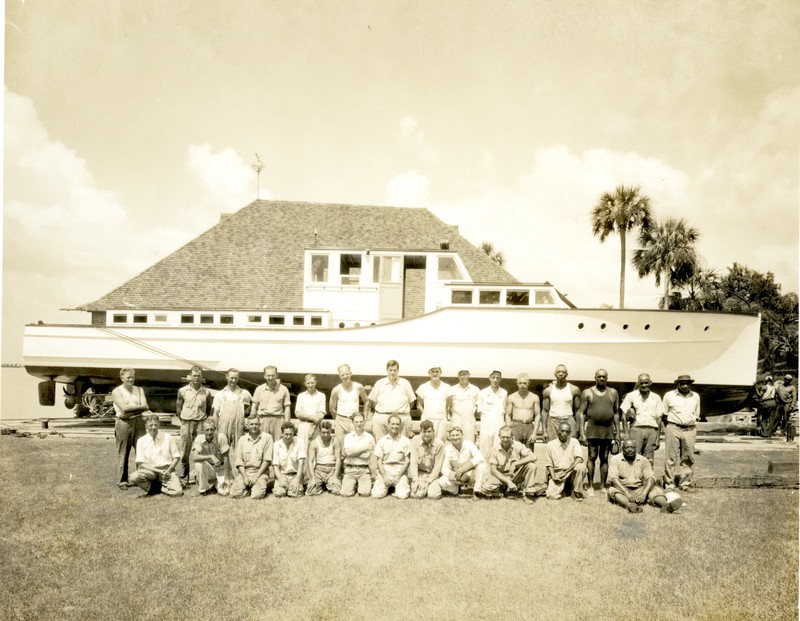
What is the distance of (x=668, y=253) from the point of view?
25.7ft

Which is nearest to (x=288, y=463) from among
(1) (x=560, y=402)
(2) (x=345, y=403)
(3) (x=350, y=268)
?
(2) (x=345, y=403)

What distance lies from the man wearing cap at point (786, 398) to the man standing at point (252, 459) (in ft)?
26.4

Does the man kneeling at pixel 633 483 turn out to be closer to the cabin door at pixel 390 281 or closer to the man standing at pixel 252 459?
the man standing at pixel 252 459

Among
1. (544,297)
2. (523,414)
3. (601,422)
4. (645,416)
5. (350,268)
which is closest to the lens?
(601,422)

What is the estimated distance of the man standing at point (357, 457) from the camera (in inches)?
208

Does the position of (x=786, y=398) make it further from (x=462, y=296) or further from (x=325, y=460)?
(x=325, y=460)

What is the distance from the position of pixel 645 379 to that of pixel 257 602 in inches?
171

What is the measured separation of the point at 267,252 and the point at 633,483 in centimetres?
832

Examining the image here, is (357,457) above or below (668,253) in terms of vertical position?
below

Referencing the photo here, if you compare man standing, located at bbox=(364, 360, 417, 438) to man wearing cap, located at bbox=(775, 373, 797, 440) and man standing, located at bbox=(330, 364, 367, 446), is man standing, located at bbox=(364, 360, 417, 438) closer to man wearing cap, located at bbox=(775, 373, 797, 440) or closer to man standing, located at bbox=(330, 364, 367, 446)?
man standing, located at bbox=(330, 364, 367, 446)

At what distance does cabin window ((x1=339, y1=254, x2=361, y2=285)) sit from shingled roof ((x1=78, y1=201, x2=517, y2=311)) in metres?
0.49

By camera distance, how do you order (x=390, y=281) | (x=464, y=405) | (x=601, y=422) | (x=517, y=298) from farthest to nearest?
(x=390, y=281) → (x=517, y=298) → (x=464, y=405) → (x=601, y=422)

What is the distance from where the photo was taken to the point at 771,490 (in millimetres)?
5270

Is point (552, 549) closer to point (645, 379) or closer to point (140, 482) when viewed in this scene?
point (645, 379)
